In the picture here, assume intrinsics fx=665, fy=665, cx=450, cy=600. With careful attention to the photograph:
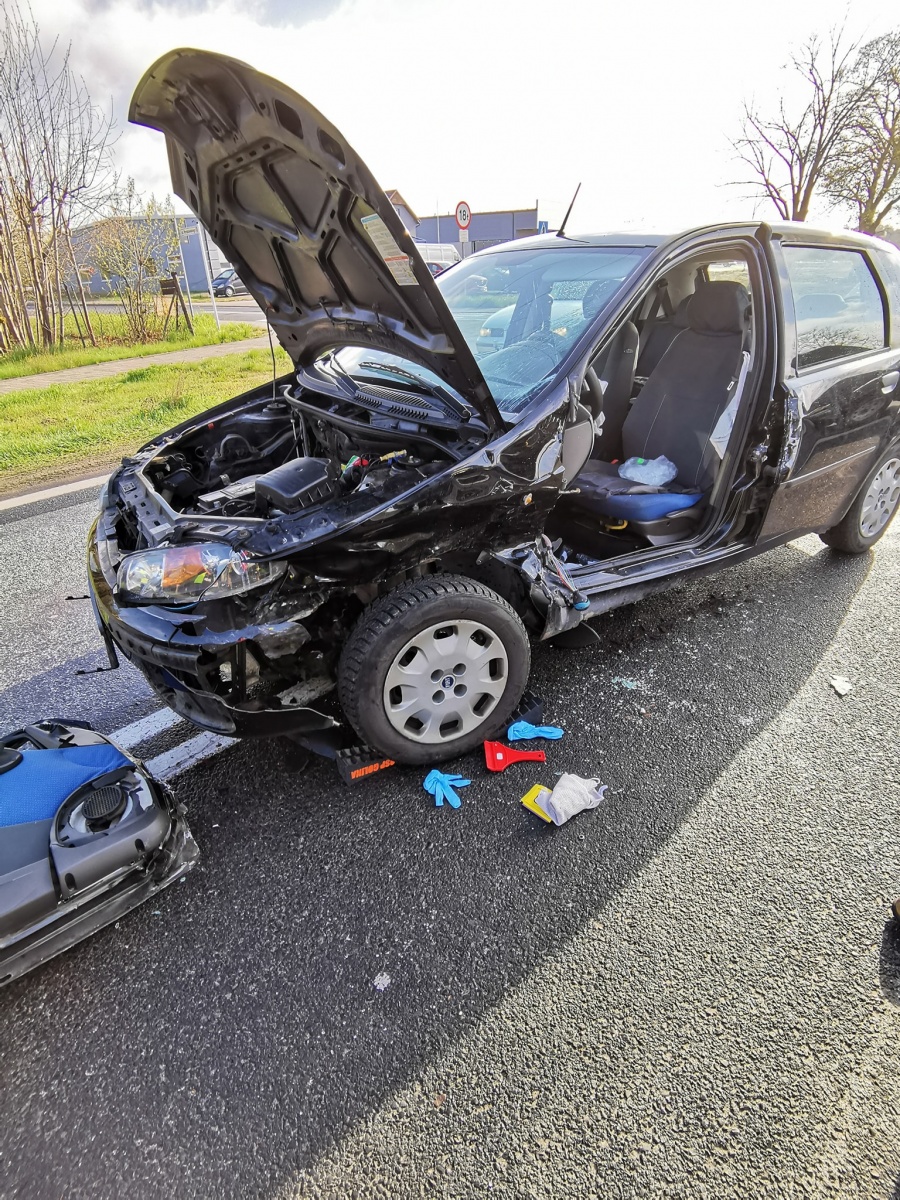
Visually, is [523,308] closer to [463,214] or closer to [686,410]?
[686,410]

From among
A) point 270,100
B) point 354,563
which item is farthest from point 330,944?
point 270,100

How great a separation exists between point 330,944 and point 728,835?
1.32 m

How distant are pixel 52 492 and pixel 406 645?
474 cm

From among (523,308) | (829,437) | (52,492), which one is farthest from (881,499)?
(52,492)

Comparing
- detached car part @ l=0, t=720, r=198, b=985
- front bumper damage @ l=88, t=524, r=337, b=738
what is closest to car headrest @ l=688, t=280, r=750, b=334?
front bumper damage @ l=88, t=524, r=337, b=738

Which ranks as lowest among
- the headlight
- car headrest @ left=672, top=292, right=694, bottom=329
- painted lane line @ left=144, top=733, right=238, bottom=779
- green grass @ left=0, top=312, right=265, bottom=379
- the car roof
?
painted lane line @ left=144, top=733, right=238, bottom=779

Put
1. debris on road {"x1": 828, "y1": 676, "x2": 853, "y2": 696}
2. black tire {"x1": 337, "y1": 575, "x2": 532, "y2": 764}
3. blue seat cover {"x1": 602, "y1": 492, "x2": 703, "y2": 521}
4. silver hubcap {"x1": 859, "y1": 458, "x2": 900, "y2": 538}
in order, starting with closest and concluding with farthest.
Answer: black tire {"x1": 337, "y1": 575, "x2": 532, "y2": 764} → debris on road {"x1": 828, "y1": 676, "x2": 853, "y2": 696} → blue seat cover {"x1": 602, "y1": 492, "x2": 703, "y2": 521} → silver hubcap {"x1": 859, "y1": 458, "x2": 900, "y2": 538}

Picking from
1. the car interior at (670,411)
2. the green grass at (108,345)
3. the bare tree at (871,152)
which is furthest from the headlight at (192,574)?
the bare tree at (871,152)

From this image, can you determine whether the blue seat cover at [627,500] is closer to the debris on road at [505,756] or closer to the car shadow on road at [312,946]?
the car shadow on road at [312,946]

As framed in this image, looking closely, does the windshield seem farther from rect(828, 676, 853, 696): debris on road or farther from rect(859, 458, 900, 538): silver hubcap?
rect(859, 458, 900, 538): silver hubcap

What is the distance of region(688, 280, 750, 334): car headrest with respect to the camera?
333cm

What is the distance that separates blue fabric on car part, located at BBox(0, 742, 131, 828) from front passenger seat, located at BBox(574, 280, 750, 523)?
239 centimetres

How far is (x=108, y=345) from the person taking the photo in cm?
1284

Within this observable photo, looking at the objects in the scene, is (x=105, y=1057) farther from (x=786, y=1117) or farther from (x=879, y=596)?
(x=879, y=596)
